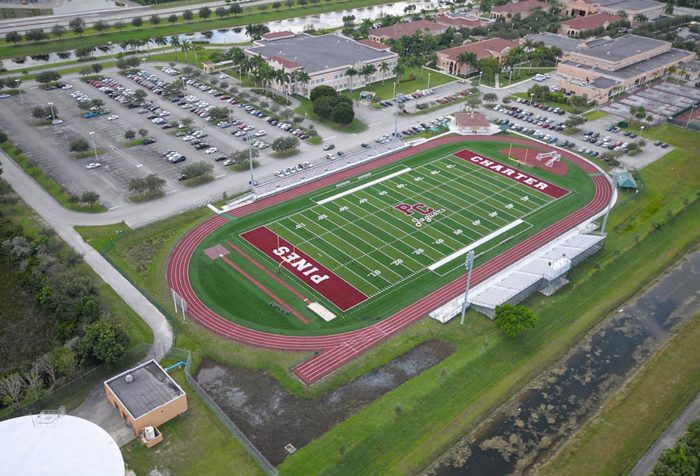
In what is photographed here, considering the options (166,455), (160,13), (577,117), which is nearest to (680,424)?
(166,455)

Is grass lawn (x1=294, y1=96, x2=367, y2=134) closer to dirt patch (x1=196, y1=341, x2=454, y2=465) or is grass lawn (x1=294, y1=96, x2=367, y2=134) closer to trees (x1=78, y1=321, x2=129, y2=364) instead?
dirt patch (x1=196, y1=341, x2=454, y2=465)

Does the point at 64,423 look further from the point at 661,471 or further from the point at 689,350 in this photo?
the point at 689,350

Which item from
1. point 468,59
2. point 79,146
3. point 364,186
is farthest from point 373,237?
point 468,59

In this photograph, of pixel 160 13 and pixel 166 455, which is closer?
pixel 166 455

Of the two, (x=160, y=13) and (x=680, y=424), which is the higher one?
(x=160, y=13)

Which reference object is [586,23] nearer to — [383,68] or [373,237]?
[383,68]

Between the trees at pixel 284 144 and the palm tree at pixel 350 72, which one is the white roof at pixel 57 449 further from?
the palm tree at pixel 350 72
